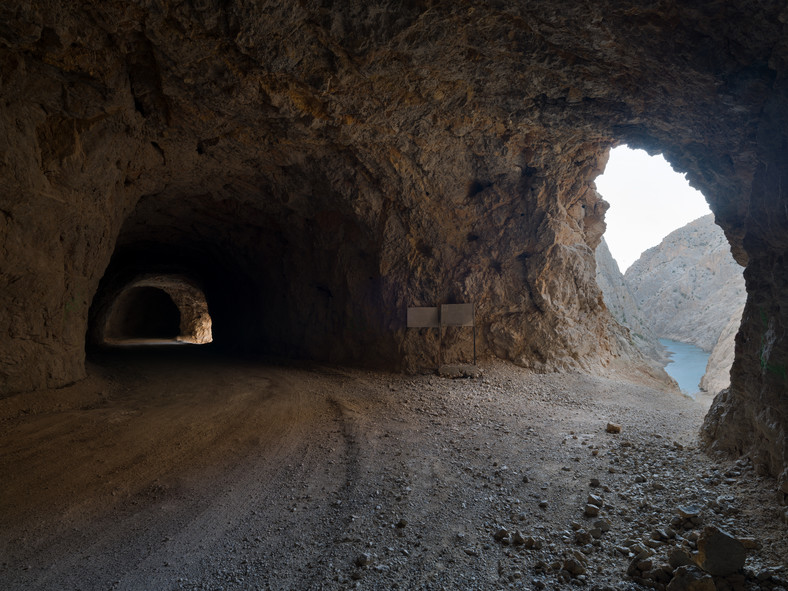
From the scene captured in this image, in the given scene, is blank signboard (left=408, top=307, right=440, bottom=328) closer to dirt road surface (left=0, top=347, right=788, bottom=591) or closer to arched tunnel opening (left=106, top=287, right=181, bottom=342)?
dirt road surface (left=0, top=347, right=788, bottom=591)

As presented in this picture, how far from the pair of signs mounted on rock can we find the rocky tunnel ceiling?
0.93ft

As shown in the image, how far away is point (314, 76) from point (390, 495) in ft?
17.1

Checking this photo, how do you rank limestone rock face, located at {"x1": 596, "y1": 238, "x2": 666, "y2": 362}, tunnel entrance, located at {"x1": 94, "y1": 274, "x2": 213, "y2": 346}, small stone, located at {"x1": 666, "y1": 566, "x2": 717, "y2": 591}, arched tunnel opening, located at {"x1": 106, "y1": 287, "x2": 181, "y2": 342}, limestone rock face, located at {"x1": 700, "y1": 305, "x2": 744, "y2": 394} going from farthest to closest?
1. arched tunnel opening, located at {"x1": 106, "y1": 287, "x2": 181, "y2": 342}
2. tunnel entrance, located at {"x1": 94, "y1": 274, "x2": 213, "y2": 346}
3. limestone rock face, located at {"x1": 596, "y1": 238, "x2": 666, "y2": 362}
4. limestone rock face, located at {"x1": 700, "y1": 305, "x2": 744, "y2": 394}
5. small stone, located at {"x1": 666, "y1": 566, "x2": 717, "y2": 591}

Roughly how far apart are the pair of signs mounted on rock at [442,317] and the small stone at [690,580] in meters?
7.47

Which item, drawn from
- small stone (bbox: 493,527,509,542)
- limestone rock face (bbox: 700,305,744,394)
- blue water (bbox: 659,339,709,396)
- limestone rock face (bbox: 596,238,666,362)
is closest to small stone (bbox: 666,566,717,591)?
small stone (bbox: 493,527,509,542)

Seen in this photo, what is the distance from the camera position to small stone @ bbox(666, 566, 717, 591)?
2.01 meters

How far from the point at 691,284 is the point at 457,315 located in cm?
3109

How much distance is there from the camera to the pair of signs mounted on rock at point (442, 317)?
9.59 m

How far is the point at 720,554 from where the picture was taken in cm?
218

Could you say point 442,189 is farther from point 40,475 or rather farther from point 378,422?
point 40,475

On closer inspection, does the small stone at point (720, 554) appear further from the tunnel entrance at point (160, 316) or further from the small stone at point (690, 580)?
the tunnel entrance at point (160, 316)

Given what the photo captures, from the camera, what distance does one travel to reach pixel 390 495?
11.3 feet

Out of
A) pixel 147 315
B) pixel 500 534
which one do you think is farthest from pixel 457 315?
pixel 147 315

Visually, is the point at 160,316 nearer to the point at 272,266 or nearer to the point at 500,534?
the point at 272,266
